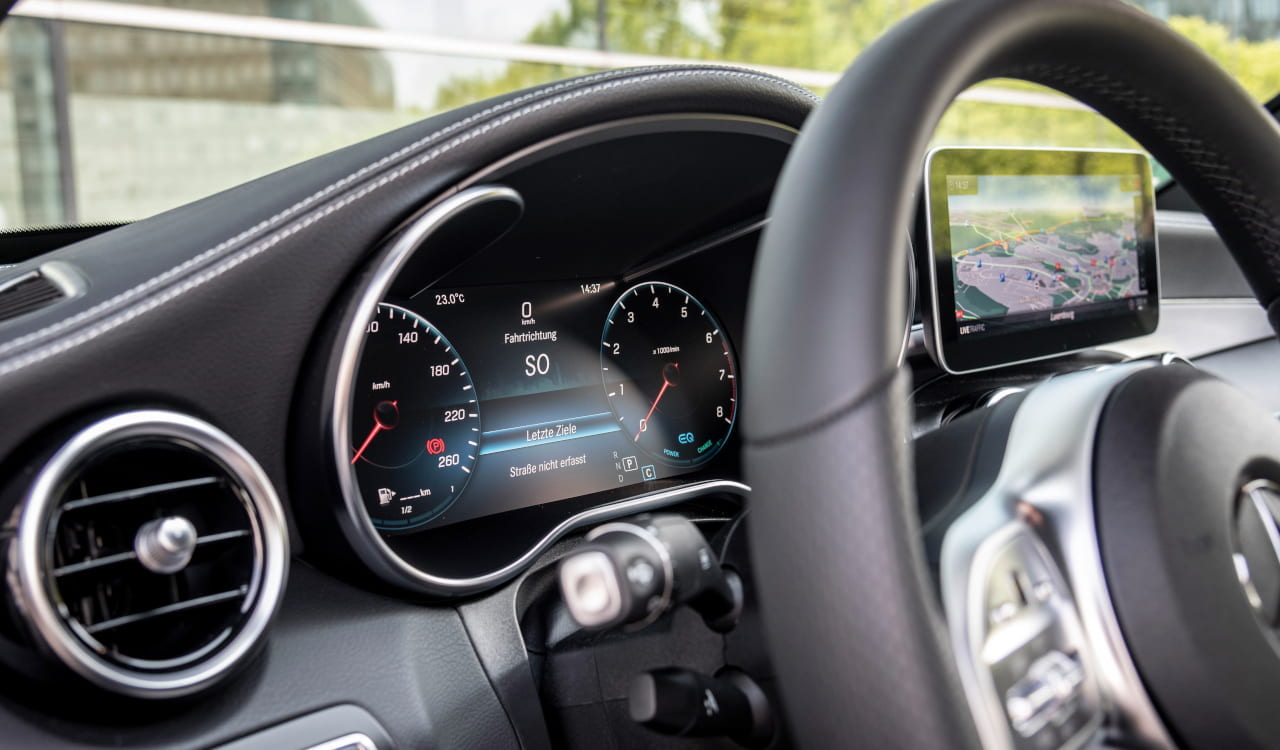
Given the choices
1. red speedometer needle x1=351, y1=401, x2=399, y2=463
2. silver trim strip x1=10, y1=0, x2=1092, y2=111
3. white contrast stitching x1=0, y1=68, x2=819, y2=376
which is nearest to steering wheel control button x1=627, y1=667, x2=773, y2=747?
white contrast stitching x1=0, y1=68, x2=819, y2=376

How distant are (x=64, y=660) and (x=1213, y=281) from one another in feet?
8.33

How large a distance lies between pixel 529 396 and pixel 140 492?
815mm

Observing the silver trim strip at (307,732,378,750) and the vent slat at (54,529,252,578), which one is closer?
the vent slat at (54,529,252,578)

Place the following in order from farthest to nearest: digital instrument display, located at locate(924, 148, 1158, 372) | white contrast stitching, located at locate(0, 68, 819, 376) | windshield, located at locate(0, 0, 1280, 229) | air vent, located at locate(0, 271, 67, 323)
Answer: windshield, located at locate(0, 0, 1280, 229), digital instrument display, located at locate(924, 148, 1158, 372), air vent, located at locate(0, 271, 67, 323), white contrast stitching, located at locate(0, 68, 819, 376)

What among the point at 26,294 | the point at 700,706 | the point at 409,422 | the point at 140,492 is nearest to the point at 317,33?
the point at 409,422

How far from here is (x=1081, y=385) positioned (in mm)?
916

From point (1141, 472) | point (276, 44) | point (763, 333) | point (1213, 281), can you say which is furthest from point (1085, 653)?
point (276, 44)

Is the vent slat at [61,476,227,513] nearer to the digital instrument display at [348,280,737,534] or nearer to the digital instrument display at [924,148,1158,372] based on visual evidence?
the digital instrument display at [348,280,737,534]

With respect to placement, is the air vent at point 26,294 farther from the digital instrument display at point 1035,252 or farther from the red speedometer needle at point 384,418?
the digital instrument display at point 1035,252

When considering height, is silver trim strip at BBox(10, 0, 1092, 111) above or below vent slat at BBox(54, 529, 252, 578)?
above

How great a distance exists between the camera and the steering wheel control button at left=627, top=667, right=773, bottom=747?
3.04 ft

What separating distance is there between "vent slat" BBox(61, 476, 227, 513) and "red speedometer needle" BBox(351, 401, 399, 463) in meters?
0.45

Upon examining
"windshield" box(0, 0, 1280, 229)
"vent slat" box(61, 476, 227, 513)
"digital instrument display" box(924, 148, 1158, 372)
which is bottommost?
"vent slat" box(61, 476, 227, 513)

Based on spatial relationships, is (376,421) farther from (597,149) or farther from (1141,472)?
(1141,472)
